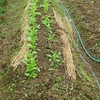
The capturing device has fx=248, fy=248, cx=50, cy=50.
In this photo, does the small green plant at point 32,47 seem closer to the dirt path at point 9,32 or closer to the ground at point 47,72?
the ground at point 47,72

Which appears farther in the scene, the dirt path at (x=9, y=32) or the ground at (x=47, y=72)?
the dirt path at (x=9, y=32)

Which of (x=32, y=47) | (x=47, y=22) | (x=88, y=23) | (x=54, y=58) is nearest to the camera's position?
(x=54, y=58)

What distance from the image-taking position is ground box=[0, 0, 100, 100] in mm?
4551

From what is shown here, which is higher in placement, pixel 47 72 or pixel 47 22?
pixel 47 22

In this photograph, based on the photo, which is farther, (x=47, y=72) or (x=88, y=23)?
(x=88, y=23)

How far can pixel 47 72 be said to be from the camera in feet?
15.9

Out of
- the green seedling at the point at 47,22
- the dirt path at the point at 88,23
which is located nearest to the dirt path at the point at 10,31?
the green seedling at the point at 47,22

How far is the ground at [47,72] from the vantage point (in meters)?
4.55

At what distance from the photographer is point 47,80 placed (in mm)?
4664

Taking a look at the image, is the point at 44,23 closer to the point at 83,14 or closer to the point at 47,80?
the point at 47,80

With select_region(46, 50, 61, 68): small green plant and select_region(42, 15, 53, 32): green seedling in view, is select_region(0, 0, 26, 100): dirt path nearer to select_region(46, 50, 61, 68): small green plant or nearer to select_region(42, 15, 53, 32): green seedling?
select_region(42, 15, 53, 32): green seedling

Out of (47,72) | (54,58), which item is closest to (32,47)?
(54,58)

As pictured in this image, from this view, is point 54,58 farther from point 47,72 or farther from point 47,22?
point 47,22

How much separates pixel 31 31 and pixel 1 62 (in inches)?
39.8
